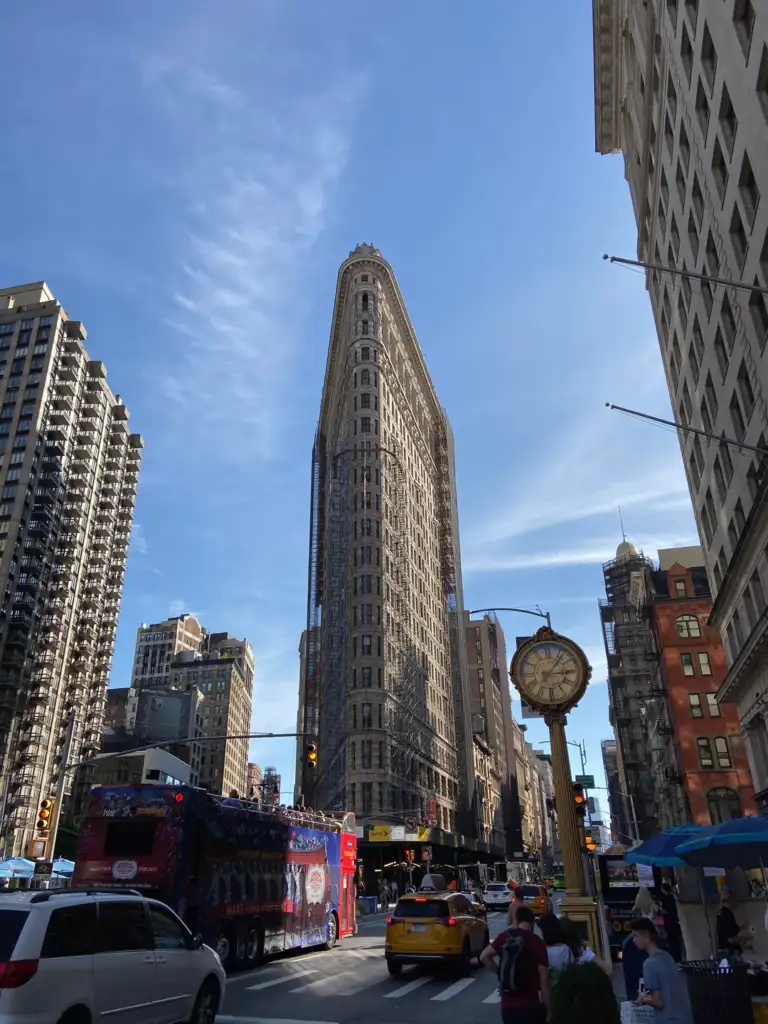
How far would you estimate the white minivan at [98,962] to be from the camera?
297 inches

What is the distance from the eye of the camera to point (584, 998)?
22.2 ft

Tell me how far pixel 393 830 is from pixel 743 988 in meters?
60.5

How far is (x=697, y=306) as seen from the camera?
3291 cm

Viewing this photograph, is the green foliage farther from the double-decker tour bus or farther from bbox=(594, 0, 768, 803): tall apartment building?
bbox=(594, 0, 768, 803): tall apartment building

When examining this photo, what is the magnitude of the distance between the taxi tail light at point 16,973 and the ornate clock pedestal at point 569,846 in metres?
10.5

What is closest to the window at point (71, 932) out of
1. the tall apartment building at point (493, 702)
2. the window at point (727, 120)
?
the window at point (727, 120)

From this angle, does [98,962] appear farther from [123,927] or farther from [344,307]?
[344,307]

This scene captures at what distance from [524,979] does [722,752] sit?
5634 cm

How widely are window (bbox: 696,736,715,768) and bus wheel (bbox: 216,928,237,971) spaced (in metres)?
48.6

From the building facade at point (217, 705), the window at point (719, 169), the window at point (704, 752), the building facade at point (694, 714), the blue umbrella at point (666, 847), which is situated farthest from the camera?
the building facade at point (217, 705)

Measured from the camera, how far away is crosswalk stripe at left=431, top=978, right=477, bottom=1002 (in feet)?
48.4

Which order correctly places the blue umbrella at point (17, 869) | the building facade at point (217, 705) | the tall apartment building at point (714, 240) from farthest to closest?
the building facade at point (217, 705)
the blue umbrella at point (17, 869)
the tall apartment building at point (714, 240)

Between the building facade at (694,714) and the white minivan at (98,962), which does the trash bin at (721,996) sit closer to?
the white minivan at (98,962)

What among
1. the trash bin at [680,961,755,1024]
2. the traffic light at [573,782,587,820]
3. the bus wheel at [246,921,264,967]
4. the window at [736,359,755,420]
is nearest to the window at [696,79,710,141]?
the window at [736,359,755,420]
